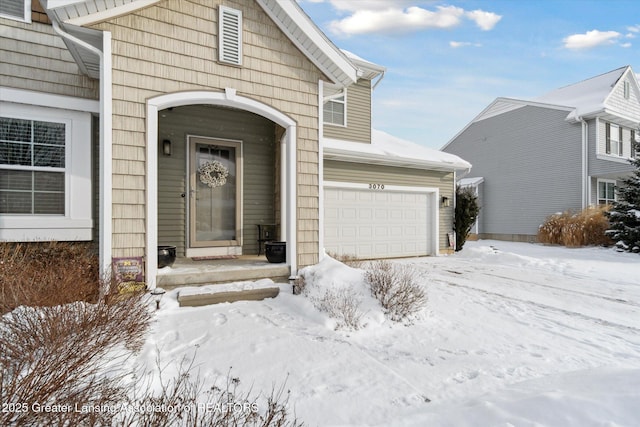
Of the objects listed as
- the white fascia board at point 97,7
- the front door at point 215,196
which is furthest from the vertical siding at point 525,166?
the white fascia board at point 97,7

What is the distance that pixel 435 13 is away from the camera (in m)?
12.5

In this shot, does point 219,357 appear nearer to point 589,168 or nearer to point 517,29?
point 517,29

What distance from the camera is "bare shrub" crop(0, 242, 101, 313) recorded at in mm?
2811

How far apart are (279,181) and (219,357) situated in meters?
4.66

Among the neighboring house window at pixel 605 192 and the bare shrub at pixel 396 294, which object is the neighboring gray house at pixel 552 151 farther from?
the bare shrub at pixel 396 294

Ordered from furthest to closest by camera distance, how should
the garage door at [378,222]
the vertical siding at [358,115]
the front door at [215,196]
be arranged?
1. the vertical siding at [358,115]
2. the garage door at [378,222]
3. the front door at [215,196]

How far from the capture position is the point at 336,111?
997 centimetres

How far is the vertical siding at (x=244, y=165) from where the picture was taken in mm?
6367

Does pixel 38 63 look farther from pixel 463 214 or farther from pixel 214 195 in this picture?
pixel 463 214

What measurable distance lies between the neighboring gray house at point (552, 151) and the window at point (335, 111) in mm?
10312

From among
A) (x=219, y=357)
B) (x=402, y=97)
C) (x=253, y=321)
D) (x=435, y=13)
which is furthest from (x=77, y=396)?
(x=402, y=97)

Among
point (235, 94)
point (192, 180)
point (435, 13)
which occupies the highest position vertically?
point (435, 13)

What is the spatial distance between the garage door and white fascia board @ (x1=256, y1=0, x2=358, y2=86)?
327 centimetres

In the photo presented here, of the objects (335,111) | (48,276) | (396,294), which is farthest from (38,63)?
(335,111)
